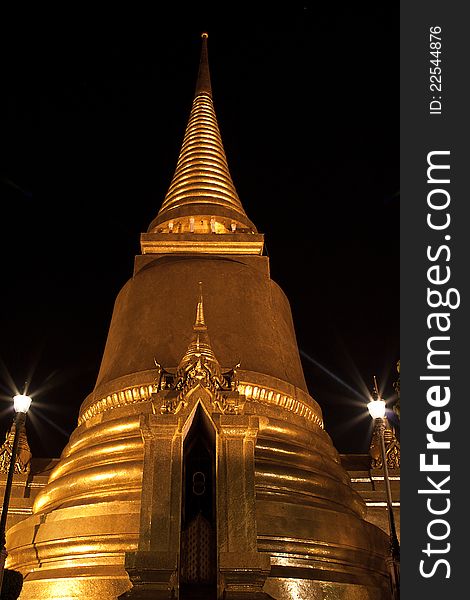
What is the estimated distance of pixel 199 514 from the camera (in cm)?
830

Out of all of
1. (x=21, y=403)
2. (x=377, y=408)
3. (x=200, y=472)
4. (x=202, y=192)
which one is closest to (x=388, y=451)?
(x=377, y=408)

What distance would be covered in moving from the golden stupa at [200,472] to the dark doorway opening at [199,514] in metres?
0.02

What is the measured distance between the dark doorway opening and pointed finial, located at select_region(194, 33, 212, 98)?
1561cm

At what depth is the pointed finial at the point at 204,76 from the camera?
2150 centimetres

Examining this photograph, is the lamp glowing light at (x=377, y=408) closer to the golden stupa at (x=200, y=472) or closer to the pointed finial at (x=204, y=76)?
the golden stupa at (x=200, y=472)

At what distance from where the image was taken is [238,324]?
12.2 metres

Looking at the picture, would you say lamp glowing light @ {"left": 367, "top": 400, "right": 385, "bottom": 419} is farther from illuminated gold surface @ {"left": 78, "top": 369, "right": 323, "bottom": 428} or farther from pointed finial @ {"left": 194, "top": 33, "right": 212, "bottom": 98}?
pointed finial @ {"left": 194, "top": 33, "right": 212, "bottom": 98}

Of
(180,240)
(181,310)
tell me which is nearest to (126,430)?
(181,310)

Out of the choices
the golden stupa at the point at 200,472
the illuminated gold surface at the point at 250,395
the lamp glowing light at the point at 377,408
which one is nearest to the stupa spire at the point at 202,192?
the golden stupa at the point at 200,472

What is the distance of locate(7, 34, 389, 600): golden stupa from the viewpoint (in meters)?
7.56

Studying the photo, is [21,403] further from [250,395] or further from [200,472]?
[250,395]

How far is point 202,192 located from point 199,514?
9.85 metres

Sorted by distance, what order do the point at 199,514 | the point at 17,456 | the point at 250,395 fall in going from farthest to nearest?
1. the point at 17,456
2. the point at 250,395
3. the point at 199,514

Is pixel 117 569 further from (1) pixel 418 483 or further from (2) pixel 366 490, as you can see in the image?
(2) pixel 366 490
